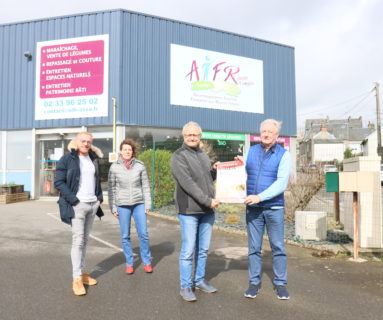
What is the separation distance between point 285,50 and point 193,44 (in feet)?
20.3

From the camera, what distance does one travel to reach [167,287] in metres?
3.99

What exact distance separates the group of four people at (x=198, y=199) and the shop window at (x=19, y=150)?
42.8 ft

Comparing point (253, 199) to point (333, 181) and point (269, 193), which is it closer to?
point (269, 193)

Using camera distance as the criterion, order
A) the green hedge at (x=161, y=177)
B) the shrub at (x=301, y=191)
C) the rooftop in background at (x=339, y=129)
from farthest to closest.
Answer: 1. the rooftop in background at (x=339, y=129)
2. the green hedge at (x=161, y=177)
3. the shrub at (x=301, y=191)

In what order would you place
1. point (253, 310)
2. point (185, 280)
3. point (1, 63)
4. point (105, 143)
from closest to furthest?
point (253, 310) → point (185, 280) → point (105, 143) → point (1, 63)

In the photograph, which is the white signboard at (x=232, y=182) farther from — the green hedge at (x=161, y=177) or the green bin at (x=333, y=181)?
the green hedge at (x=161, y=177)

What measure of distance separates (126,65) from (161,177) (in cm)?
624

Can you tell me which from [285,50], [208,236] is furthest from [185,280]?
[285,50]

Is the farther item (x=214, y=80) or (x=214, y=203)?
(x=214, y=80)

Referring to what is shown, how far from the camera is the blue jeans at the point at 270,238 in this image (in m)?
3.64

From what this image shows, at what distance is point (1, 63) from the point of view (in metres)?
15.9

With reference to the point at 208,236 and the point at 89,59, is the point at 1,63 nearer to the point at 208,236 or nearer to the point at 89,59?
the point at 89,59

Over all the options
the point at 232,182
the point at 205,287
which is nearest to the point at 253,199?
the point at 232,182

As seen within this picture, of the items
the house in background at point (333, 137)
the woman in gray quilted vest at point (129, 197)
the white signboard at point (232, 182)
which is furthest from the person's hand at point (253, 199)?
the house in background at point (333, 137)
